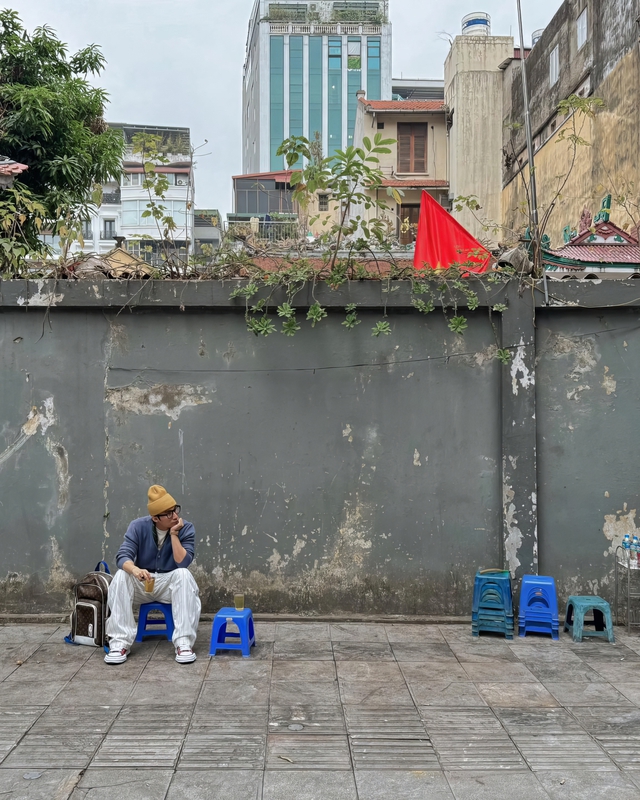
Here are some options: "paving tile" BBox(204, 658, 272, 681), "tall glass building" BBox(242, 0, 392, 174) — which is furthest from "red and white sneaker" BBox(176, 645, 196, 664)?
"tall glass building" BBox(242, 0, 392, 174)

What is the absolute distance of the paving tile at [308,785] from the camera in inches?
138

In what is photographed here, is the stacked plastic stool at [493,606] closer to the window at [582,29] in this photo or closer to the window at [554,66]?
the window at [582,29]

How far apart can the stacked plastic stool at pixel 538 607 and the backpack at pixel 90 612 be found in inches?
128

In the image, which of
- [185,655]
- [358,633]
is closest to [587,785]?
[358,633]

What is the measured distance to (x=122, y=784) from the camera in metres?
3.58

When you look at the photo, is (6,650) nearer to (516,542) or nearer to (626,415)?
(516,542)

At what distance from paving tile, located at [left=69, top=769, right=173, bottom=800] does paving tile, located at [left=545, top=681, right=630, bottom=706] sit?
249 cm

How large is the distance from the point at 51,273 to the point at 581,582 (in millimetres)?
5220

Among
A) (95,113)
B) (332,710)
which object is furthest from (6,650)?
(95,113)

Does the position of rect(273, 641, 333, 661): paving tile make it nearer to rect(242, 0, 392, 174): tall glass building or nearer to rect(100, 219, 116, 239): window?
rect(100, 219, 116, 239): window

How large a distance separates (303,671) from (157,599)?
1.27 metres

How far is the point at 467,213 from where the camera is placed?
25531 mm

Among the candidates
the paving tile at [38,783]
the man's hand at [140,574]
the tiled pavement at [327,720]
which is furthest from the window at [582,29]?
the paving tile at [38,783]

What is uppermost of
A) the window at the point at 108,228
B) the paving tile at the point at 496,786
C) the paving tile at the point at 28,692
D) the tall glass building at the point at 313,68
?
the tall glass building at the point at 313,68
